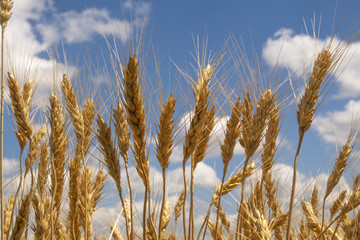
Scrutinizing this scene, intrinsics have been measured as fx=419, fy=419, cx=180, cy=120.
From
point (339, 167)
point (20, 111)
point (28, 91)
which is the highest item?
point (28, 91)

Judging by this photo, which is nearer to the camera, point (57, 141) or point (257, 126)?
point (257, 126)

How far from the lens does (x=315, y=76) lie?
8.61 ft

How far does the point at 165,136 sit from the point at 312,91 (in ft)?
3.14

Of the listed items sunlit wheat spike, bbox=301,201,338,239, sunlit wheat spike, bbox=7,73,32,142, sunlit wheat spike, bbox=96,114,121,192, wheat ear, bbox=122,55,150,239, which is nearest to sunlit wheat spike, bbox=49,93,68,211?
sunlit wheat spike, bbox=96,114,121,192

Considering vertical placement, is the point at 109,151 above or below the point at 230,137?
below

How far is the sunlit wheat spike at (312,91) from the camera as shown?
8.36ft

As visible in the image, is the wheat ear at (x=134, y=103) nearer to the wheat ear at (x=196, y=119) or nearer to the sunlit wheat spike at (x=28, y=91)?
the wheat ear at (x=196, y=119)

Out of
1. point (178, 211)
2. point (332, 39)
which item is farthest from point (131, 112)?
point (178, 211)

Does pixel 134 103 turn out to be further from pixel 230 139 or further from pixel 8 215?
pixel 8 215

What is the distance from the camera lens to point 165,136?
2.42 meters

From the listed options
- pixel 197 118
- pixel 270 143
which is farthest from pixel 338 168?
pixel 197 118

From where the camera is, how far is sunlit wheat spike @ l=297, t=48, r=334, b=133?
2.55m

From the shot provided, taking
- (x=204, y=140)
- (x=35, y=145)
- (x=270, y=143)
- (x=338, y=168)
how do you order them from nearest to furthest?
(x=204, y=140) → (x=270, y=143) → (x=338, y=168) → (x=35, y=145)

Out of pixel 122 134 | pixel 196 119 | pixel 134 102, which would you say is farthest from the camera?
pixel 196 119
